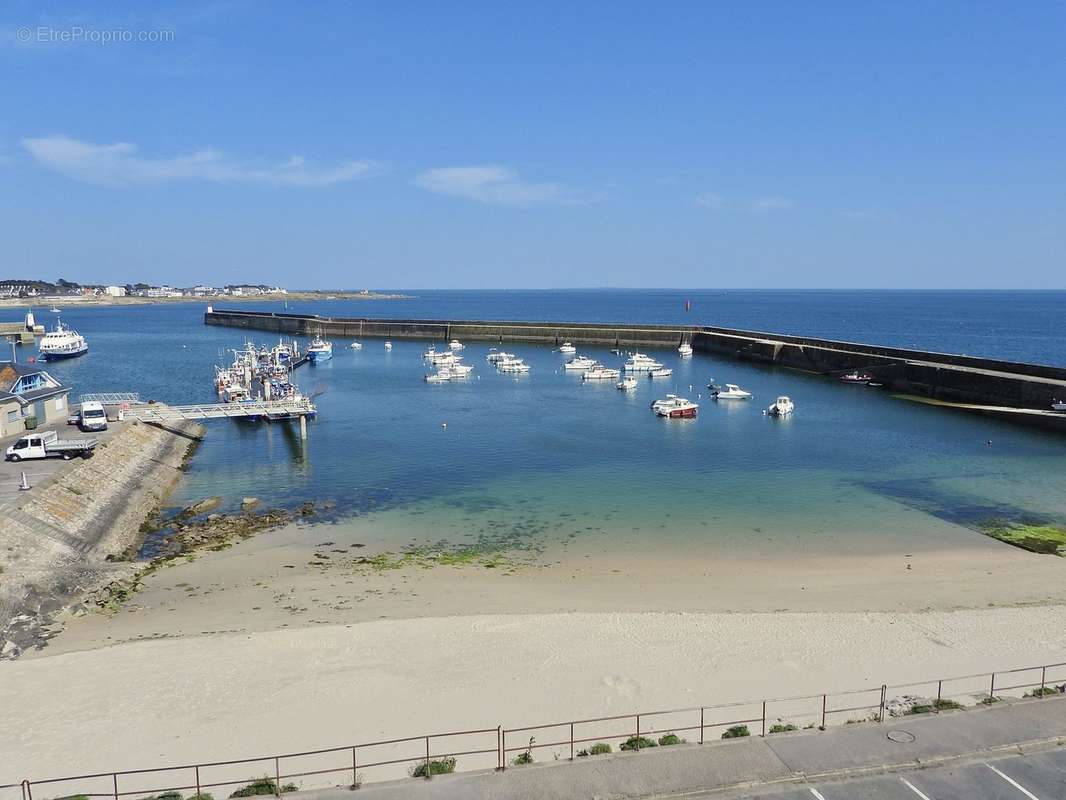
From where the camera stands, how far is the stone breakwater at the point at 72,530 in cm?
2105

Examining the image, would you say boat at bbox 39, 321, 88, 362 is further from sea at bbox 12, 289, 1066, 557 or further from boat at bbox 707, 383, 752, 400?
boat at bbox 707, 383, 752, 400

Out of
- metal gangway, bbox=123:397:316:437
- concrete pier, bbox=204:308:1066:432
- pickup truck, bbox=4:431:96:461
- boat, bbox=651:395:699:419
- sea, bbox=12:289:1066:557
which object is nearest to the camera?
sea, bbox=12:289:1066:557

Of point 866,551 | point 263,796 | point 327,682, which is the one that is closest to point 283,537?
point 327,682

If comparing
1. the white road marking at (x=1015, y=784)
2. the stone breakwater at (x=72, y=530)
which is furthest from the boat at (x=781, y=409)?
the white road marking at (x=1015, y=784)

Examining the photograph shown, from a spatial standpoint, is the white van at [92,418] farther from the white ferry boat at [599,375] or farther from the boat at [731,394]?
the white ferry boat at [599,375]

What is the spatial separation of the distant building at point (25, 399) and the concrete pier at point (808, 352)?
63128 mm

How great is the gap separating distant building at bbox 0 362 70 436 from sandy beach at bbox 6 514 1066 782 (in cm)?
1881

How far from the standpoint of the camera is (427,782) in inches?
488

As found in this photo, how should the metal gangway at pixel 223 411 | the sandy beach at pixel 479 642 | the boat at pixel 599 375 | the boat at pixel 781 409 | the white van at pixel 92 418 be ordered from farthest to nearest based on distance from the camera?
the boat at pixel 599 375 < the boat at pixel 781 409 < the metal gangway at pixel 223 411 < the white van at pixel 92 418 < the sandy beach at pixel 479 642

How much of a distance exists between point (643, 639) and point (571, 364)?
67.3 meters

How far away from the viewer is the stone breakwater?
2105 cm

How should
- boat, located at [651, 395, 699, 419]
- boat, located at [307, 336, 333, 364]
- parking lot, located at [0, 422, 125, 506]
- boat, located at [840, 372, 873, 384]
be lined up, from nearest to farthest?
parking lot, located at [0, 422, 125, 506] → boat, located at [651, 395, 699, 419] → boat, located at [840, 372, 873, 384] → boat, located at [307, 336, 333, 364]

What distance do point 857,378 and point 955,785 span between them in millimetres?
66788

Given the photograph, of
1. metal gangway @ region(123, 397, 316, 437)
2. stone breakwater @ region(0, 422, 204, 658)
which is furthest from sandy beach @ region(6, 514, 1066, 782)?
metal gangway @ region(123, 397, 316, 437)
